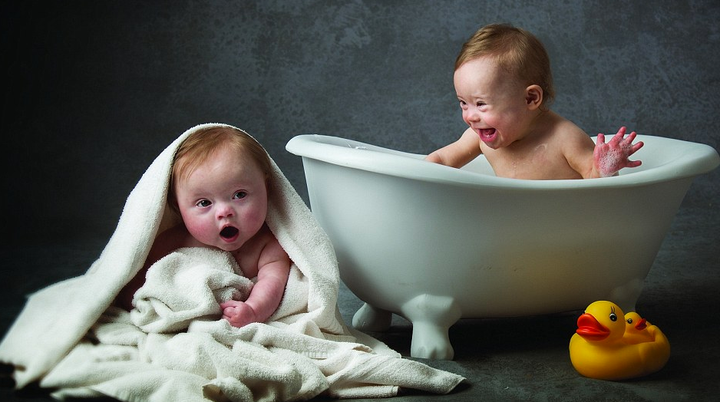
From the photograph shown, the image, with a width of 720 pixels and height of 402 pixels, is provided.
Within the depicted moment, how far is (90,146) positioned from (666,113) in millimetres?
1864

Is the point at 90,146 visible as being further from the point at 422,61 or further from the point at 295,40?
the point at 422,61

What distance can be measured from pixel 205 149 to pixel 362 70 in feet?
4.81

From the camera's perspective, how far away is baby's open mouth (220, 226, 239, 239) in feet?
5.59

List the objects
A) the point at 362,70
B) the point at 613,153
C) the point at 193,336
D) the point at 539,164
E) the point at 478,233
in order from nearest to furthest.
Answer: the point at 193,336 → the point at 478,233 → the point at 613,153 → the point at 539,164 → the point at 362,70

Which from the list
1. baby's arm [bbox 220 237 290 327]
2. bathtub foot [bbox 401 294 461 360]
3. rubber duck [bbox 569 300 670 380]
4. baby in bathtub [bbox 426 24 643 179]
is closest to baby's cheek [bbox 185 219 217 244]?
baby's arm [bbox 220 237 290 327]

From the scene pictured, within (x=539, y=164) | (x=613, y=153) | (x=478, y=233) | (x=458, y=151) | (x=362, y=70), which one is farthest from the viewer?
(x=362, y=70)

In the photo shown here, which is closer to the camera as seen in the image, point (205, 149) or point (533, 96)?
point (205, 149)

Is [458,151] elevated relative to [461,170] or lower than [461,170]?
lower

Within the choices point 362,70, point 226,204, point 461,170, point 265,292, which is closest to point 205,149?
point 226,204

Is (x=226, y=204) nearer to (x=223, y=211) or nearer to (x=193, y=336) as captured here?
(x=223, y=211)

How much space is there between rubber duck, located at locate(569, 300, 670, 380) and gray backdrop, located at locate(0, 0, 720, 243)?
1499 mm

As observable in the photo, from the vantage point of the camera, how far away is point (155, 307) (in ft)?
5.25

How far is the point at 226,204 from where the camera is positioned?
66.2 inches

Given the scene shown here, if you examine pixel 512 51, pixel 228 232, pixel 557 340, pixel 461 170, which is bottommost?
pixel 557 340
